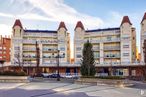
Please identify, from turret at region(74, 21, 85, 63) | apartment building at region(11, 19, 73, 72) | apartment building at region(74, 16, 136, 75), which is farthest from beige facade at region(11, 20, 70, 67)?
apartment building at region(74, 16, 136, 75)

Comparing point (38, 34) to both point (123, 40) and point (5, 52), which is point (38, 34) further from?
point (5, 52)

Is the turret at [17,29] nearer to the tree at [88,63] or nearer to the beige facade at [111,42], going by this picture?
the beige facade at [111,42]

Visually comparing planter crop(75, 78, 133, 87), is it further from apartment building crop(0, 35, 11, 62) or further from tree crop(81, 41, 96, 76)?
apartment building crop(0, 35, 11, 62)

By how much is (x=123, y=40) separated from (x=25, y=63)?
103ft

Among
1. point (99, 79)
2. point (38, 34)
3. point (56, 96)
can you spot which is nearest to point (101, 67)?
point (38, 34)

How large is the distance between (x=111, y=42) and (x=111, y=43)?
2.12 feet

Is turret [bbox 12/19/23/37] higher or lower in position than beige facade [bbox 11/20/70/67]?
higher

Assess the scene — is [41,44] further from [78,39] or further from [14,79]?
[14,79]

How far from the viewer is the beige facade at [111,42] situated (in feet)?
329

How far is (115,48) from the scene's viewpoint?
338 ft

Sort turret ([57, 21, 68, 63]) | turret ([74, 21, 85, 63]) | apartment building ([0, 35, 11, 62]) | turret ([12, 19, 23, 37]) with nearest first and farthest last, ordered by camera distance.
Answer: turret ([74, 21, 85, 63]), turret ([57, 21, 68, 63]), turret ([12, 19, 23, 37]), apartment building ([0, 35, 11, 62])

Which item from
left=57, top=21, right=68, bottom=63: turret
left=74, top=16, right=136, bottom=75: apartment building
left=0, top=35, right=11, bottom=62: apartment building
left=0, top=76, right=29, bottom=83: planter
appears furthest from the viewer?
left=0, top=35, right=11, bottom=62: apartment building

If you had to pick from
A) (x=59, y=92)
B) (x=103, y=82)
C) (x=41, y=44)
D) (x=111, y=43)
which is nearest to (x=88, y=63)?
(x=103, y=82)

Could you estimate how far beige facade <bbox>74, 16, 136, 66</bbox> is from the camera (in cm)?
10025
